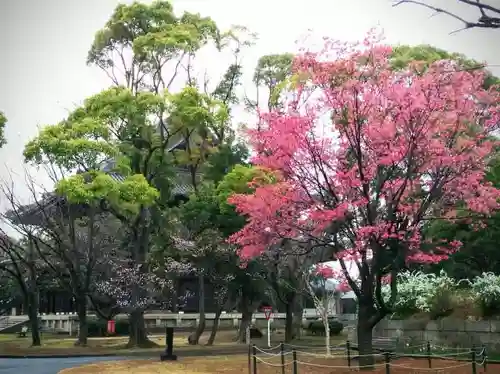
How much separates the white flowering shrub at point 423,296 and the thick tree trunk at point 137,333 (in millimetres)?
11559

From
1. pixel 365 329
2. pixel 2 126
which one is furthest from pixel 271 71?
pixel 365 329

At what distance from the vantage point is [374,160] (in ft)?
46.6

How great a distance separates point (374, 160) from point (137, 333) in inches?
627

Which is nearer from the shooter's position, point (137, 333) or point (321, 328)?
point (137, 333)

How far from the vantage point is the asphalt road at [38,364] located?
16097mm

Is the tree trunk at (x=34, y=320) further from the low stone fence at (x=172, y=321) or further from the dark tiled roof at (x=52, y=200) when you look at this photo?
the low stone fence at (x=172, y=321)

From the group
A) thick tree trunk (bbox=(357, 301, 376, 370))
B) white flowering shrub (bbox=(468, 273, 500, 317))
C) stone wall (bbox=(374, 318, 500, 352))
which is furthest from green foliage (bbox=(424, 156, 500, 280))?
thick tree trunk (bbox=(357, 301, 376, 370))

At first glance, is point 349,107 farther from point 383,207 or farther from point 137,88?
point 137,88

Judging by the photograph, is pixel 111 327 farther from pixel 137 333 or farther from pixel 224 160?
pixel 224 160

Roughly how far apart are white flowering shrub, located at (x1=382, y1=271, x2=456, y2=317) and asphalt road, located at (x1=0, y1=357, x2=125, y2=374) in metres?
10.7

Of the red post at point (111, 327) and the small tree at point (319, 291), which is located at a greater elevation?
the small tree at point (319, 291)

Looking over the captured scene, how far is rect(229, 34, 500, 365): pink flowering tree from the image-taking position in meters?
13.5

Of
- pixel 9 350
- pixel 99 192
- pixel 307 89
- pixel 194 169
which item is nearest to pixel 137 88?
pixel 194 169

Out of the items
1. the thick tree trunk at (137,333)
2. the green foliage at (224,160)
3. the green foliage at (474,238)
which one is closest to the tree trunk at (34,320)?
the thick tree trunk at (137,333)
